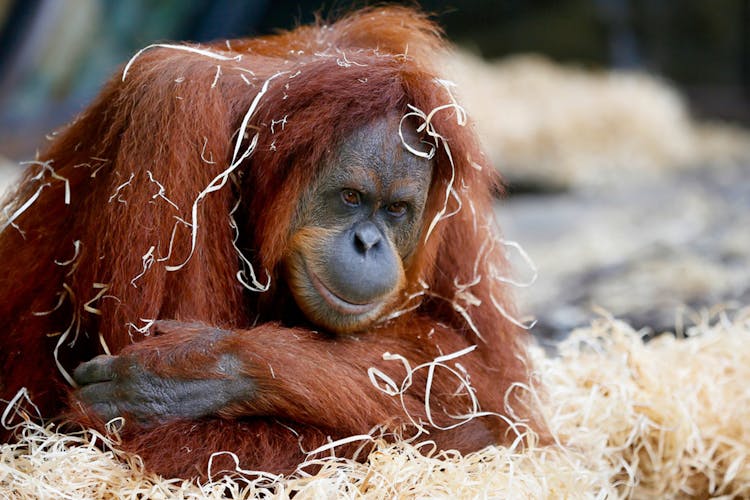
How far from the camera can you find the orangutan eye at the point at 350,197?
95.7 inches

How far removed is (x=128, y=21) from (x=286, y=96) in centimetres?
734

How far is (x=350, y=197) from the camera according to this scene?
2439mm

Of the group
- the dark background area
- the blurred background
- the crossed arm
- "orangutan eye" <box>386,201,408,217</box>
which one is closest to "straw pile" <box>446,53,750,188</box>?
the blurred background

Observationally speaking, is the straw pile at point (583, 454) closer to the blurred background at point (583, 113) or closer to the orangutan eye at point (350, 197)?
the orangutan eye at point (350, 197)

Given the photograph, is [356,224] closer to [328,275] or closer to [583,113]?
[328,275]

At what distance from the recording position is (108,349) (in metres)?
2.32

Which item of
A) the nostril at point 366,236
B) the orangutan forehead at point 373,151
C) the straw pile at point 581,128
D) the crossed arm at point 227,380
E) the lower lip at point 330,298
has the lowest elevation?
the straw pile at point 581,128

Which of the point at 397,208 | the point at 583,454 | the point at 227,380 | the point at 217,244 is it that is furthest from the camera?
the point at 583,454

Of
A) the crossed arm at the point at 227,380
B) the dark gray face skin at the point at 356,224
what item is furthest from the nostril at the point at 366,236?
the crossed arm at the point at 227,380

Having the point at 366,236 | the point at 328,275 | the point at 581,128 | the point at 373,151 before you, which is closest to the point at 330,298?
the point at 328,275

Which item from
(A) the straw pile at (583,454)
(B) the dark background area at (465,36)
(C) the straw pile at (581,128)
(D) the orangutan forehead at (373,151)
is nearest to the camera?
(A) the straw pile at (583,454)

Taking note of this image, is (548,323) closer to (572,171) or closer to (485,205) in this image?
(485,205)

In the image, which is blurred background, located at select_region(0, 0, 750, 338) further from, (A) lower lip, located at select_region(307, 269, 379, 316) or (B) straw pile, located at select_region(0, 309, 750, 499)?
(A) lower lip, located at select_region(307, 269, 379, 316)

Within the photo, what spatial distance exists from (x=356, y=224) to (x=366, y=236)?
0.06 m
